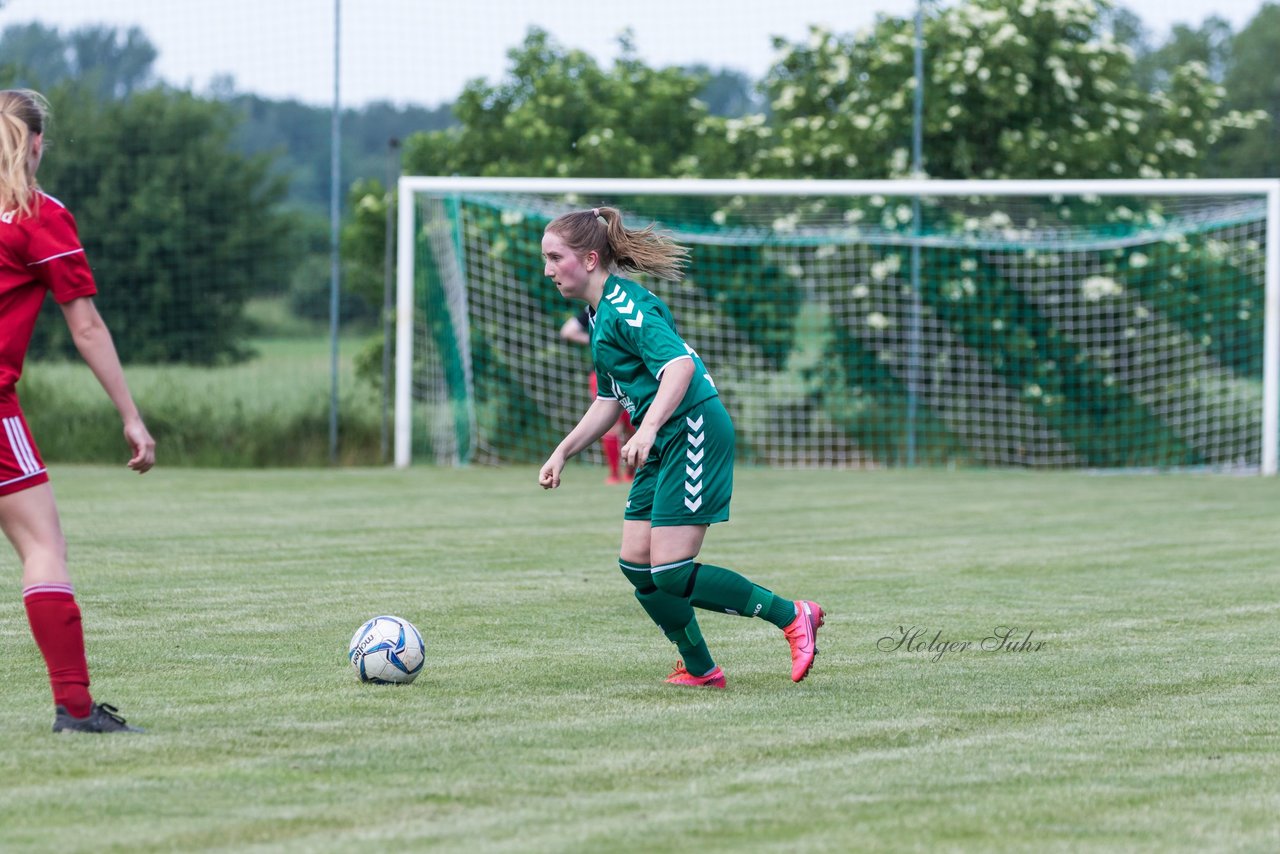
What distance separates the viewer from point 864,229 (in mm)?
19281

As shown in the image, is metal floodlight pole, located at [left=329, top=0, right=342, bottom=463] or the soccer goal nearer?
metal floodlight pole, located at [left=329, top=0, right=342, bottom=463]

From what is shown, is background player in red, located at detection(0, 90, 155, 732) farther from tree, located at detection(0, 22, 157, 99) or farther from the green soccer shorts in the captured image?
tree, located at detection(0, 22, 157, 99)

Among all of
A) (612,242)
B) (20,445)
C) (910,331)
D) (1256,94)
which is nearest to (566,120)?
(910,331)

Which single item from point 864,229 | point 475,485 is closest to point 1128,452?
point 864,229

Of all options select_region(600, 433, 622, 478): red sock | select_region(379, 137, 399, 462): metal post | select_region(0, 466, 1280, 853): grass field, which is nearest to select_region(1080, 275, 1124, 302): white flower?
select_region(600, 433, 622, 478): red sock

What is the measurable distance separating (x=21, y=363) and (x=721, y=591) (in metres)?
2.37

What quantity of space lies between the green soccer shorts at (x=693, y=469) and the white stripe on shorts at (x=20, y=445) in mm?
1941

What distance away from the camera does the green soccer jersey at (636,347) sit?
548 cm

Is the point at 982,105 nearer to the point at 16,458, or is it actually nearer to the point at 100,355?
the point at 100,355

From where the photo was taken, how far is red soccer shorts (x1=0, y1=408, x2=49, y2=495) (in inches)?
177

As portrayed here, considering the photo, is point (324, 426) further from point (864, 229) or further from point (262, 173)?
point (864, 229)

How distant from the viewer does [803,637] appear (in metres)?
5.75

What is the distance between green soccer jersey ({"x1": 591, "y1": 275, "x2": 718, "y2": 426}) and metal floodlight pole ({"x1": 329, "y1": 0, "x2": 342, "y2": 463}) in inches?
489
